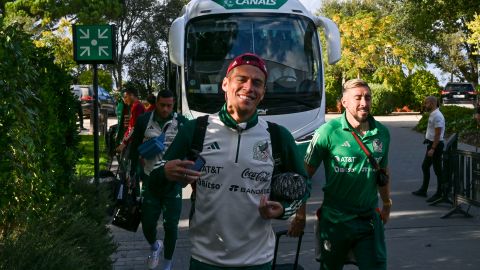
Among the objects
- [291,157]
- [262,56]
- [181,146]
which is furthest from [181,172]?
[262,56]

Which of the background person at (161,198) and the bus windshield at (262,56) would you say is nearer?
the background person at (161,198)

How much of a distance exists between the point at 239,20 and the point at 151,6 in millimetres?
44871

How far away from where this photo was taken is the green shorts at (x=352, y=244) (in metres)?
5.16

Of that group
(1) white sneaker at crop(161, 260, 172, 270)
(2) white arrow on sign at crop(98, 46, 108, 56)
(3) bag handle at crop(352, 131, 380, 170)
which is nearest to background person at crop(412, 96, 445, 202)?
(2) white arrow on sign at crop(98, 46, 108, 56)

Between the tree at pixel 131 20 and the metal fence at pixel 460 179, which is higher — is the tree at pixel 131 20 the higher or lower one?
the higher one

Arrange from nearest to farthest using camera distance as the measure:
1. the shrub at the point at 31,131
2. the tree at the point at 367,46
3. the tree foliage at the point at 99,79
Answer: the shrub at the point at 31,131
the tree at the point at 367,46
the tree foliage at the point at 99,79

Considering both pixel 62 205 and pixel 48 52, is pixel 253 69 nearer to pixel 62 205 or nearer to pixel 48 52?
pixel 62 205

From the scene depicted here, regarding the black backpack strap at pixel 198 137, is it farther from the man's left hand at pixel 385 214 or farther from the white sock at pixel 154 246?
the white sock at pixel 154 246

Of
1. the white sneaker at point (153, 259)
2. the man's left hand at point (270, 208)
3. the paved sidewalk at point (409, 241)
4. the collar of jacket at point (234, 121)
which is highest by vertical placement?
the collar of jacket at point (234, 121)

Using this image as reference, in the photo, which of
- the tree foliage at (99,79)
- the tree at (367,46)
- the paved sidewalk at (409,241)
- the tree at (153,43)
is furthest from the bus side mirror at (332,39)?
the tree at (153,43)

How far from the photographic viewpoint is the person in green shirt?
5.20 m

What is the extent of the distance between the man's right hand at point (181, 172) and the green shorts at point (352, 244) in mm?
2047

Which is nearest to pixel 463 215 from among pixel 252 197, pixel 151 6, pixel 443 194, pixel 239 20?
pixel 443 194

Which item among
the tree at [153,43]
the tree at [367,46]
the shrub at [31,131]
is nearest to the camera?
the shrub at [31,131]
